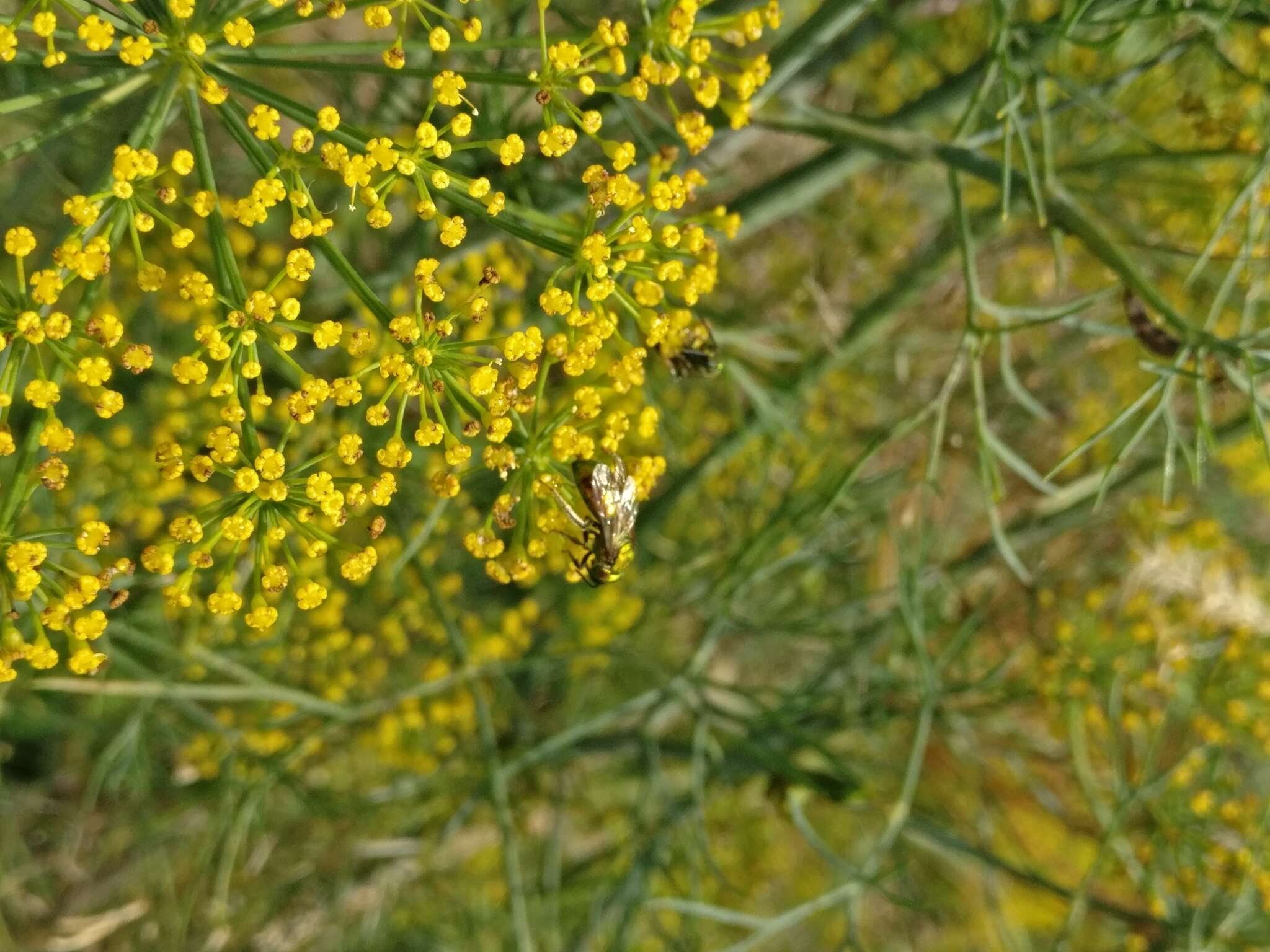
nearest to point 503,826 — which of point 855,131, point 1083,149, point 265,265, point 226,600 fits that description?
point 226,600

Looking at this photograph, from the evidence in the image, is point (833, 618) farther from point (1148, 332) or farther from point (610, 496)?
point (610, 496)

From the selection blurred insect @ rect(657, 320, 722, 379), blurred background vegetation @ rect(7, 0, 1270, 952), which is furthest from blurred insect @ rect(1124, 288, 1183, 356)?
blurred insect @ rect(657, 320, 722, 379)

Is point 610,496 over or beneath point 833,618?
over

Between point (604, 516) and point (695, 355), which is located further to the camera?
point (695, 355)

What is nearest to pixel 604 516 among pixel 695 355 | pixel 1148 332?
pixel 695 355

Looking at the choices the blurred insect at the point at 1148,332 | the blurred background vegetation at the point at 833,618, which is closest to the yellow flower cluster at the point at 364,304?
the blurred background vegetation at the point at 833,618

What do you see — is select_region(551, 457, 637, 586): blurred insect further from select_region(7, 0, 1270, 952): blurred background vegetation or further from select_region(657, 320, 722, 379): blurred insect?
select_region(7, 0, 1270, 952): blurred background vegetation

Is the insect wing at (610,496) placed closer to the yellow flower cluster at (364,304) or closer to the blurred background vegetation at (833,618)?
the yellow flower cluster at (364,304)
